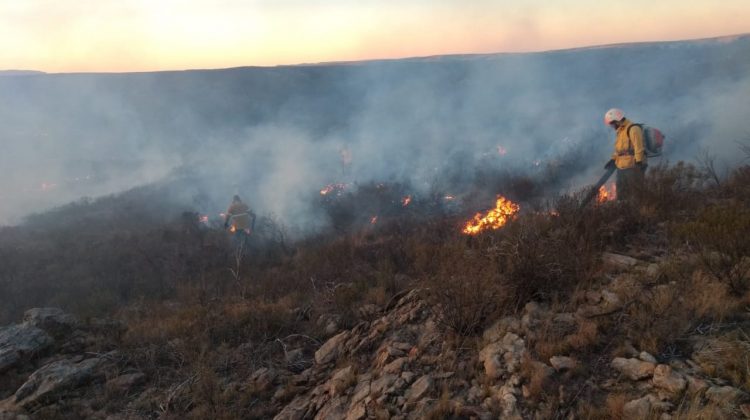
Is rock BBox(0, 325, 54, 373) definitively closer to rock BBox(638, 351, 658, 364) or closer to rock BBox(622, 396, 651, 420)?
rock BBox(622, 396, 651, 420)

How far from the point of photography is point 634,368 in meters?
2.62

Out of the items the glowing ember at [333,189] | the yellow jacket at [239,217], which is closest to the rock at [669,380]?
the yellow jacket at [239,217]

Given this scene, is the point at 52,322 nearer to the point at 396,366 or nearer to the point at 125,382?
the point at 125,382

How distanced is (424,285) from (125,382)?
9.74 feet

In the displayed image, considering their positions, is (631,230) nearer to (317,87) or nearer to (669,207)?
(669,207)

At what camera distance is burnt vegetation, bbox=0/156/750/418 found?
292cm

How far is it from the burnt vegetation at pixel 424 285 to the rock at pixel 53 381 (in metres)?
0.40

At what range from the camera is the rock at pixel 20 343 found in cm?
465

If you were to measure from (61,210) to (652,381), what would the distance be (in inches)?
800

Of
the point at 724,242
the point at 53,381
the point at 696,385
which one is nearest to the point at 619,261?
the point at 724,242

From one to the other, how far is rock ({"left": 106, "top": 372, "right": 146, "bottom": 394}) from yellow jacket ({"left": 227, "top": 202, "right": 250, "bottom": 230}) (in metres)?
5.24

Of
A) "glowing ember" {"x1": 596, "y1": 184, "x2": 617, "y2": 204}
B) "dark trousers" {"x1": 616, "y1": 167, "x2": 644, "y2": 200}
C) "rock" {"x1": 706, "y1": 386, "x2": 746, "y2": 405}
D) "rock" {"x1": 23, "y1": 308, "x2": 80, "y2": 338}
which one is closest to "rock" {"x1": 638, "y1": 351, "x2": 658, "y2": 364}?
"rock" {"x1": 706, "y1": 386, "x2": 746, "y2": 405}

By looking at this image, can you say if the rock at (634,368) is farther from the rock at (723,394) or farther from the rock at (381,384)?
the rock at (381,384)

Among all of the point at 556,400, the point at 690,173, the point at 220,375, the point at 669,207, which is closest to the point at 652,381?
the point at 556,400
